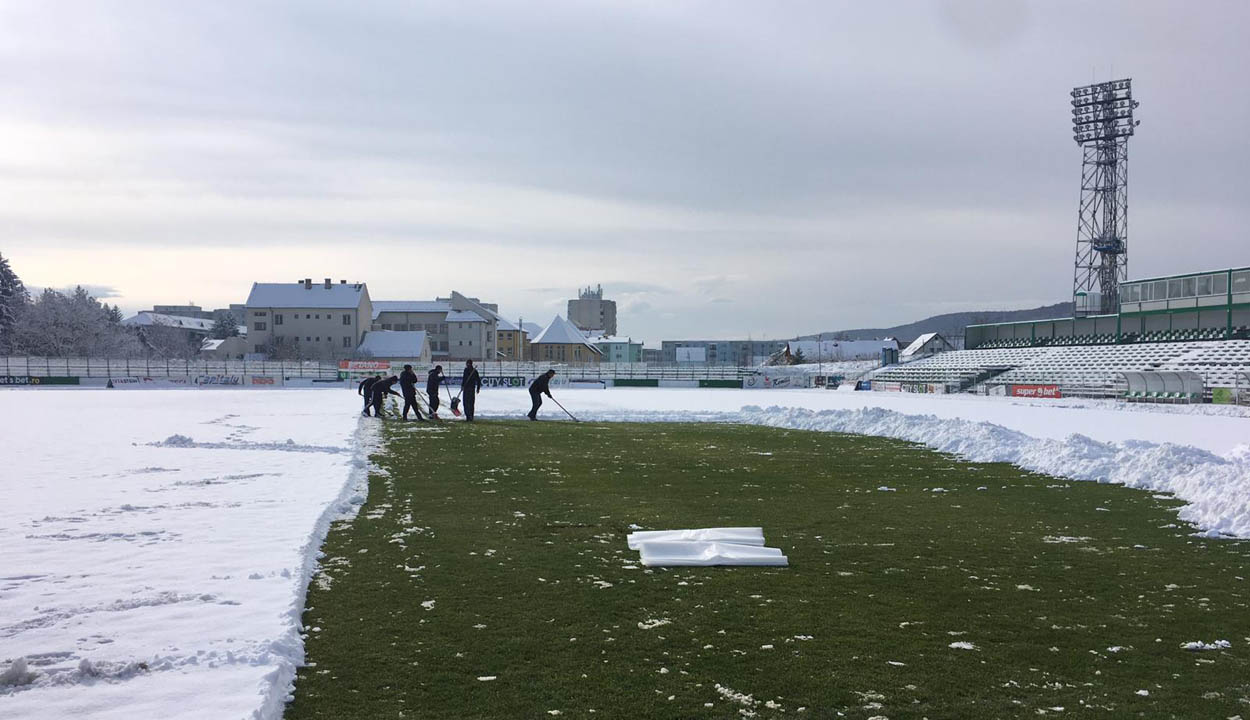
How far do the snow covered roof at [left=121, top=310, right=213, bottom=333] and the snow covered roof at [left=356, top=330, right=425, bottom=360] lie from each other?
38.4 m

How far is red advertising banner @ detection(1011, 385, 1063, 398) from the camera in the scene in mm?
47781

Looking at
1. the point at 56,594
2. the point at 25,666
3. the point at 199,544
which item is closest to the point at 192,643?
the point at 25,666

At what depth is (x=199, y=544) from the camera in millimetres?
8164

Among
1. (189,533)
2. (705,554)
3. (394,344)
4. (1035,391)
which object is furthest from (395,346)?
(705,554)

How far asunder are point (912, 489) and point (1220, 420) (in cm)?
2313

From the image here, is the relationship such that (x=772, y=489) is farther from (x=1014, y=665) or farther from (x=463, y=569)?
(x=1014, y=665)

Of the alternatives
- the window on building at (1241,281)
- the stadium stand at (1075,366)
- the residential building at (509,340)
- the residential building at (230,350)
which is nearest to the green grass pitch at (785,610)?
the stadium stand at (1075,366)

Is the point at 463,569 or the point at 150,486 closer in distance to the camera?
the point at 463,569

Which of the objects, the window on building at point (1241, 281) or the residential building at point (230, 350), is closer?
the window on building at point (1241, 281)

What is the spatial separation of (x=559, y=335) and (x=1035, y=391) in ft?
260

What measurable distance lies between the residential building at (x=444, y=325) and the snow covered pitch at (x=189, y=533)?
3587 inches

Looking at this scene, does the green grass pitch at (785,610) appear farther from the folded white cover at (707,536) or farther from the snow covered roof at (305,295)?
the snow covered roof at (305,295)

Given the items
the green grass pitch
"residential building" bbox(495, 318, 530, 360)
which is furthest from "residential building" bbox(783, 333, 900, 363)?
the green grass pitch

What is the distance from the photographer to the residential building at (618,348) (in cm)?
14925
